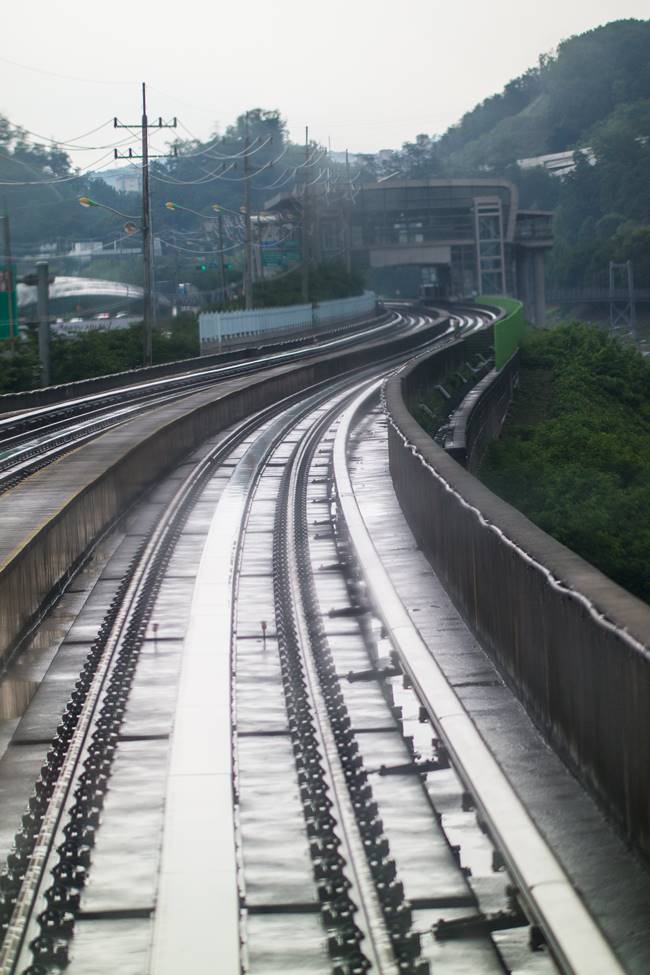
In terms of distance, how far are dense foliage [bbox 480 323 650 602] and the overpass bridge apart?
3.38 m

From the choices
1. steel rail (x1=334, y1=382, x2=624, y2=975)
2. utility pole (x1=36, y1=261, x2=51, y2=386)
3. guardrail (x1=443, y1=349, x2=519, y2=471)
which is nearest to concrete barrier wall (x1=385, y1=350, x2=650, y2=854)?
steel rail (x1=334, y1=382, x2=624, y2=975)

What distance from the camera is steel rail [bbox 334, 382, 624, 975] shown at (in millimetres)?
5996

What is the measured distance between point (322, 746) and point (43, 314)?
38146 mm

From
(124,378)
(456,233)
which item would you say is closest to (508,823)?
(124,378)

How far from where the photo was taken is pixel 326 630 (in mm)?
13258

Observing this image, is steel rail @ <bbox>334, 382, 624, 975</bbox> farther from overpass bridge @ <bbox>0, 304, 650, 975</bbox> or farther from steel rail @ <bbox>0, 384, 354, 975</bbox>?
steel rail @ <bbox>0, 384, 354, 975</bbox>

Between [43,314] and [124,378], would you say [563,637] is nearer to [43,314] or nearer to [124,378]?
[43,314]

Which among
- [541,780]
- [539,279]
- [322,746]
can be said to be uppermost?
[539,279]

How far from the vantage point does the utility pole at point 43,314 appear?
45.3 metres

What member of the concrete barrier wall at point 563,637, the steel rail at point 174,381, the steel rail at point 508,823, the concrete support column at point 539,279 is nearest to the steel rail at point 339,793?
the steel rail at point 508,823

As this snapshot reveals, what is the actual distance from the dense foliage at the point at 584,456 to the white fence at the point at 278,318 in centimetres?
1738

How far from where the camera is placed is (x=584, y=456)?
29953 millimetres

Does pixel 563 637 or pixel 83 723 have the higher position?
pixel 563 637

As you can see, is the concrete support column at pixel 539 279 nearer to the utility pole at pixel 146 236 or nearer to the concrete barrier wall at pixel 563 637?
the utility pole at pixel 146 236
